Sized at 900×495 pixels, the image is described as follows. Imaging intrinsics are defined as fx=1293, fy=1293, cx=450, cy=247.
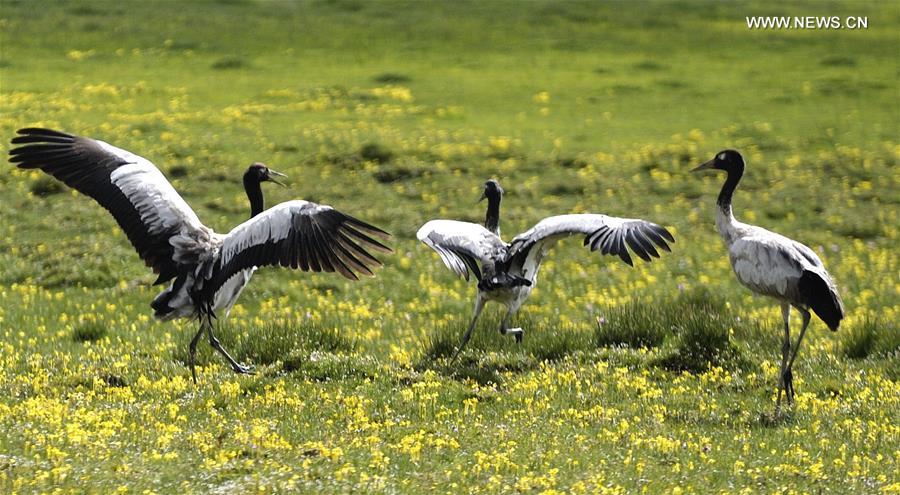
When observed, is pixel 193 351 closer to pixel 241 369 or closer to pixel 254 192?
pixel 241 369

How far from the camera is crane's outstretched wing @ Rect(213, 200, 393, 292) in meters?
11.8

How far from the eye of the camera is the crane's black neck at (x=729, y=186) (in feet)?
46.3

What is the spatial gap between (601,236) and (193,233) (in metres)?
4.18

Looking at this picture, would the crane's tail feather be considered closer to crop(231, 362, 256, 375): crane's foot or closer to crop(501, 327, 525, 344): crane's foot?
crop(501, 327, 525, 344): crane's foot

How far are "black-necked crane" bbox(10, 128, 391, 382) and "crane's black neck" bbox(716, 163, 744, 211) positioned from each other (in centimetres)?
394

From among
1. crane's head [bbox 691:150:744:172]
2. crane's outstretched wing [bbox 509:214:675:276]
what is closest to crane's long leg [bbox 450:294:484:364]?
crane's outstretched wing [bbox 509:214:675:276]

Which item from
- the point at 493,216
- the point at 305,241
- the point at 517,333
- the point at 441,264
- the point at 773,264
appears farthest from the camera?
the point at 441,264

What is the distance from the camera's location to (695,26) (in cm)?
4550

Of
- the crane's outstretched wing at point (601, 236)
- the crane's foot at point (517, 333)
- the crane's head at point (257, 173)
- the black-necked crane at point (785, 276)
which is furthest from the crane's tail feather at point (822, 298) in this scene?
the crane's head at point (257, 173)

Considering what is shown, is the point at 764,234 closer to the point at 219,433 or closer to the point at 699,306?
the point at 699,306

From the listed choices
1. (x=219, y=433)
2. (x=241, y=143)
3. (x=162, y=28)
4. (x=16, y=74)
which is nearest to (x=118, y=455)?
(x=219, y=433)

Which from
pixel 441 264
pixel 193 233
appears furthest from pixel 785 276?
pixel 441 264

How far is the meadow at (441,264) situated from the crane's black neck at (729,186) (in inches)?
55.2

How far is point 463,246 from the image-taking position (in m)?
14.4
